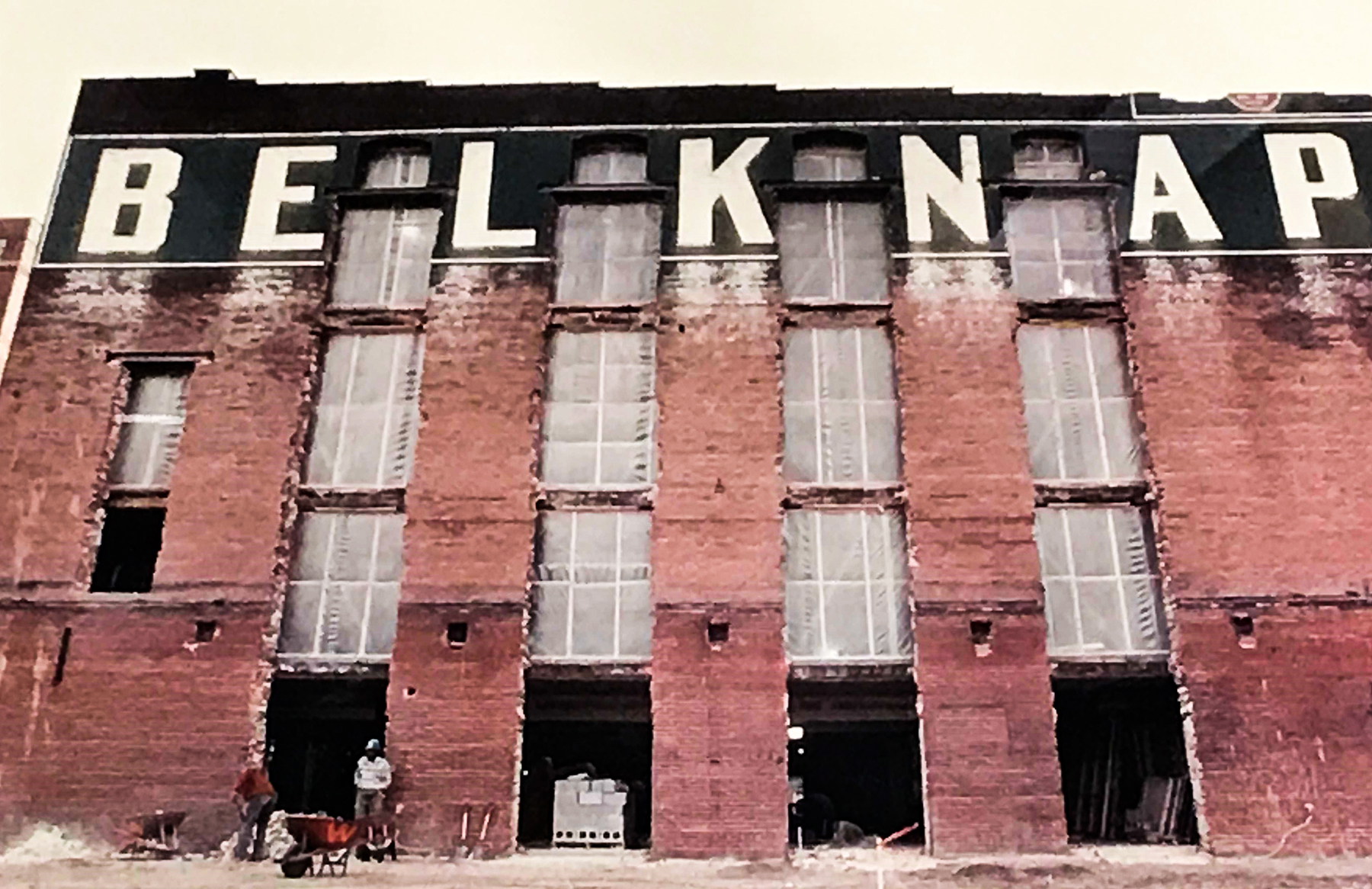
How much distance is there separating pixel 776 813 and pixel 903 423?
14.2 feet

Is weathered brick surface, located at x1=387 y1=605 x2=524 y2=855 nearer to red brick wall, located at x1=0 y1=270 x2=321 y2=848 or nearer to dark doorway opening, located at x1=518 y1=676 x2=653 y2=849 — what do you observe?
dark doorway opening, located at x1=518 y1=676 x2=653 y2=849

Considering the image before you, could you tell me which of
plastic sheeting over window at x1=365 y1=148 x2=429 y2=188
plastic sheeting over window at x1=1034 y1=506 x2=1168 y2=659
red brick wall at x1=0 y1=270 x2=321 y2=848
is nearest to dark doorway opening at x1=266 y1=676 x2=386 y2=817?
red brick wall at x1=0 y1=270 x2=321 y2=848

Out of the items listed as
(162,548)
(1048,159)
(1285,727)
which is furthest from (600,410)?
(1285,727)

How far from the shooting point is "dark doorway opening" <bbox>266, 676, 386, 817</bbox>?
1303 cm

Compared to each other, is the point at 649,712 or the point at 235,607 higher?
the point at 235,607

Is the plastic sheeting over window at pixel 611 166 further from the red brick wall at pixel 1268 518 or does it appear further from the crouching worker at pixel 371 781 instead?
the crouching worker at pixel 371 781

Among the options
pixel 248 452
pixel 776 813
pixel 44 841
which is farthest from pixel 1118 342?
pixel 44 841

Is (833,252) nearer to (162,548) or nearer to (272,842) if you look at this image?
(162,548)

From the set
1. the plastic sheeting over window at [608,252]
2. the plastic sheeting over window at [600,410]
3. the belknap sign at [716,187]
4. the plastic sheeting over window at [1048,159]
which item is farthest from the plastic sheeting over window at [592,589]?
the plastic sheeting over window at [1048,159]

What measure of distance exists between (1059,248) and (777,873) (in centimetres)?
781

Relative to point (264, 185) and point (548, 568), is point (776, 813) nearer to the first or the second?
point (548, 568)

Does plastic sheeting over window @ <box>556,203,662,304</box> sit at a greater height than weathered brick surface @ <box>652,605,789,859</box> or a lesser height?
greater

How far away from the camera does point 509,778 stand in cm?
1201

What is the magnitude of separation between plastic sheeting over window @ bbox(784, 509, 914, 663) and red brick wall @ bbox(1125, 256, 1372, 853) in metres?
2.81
